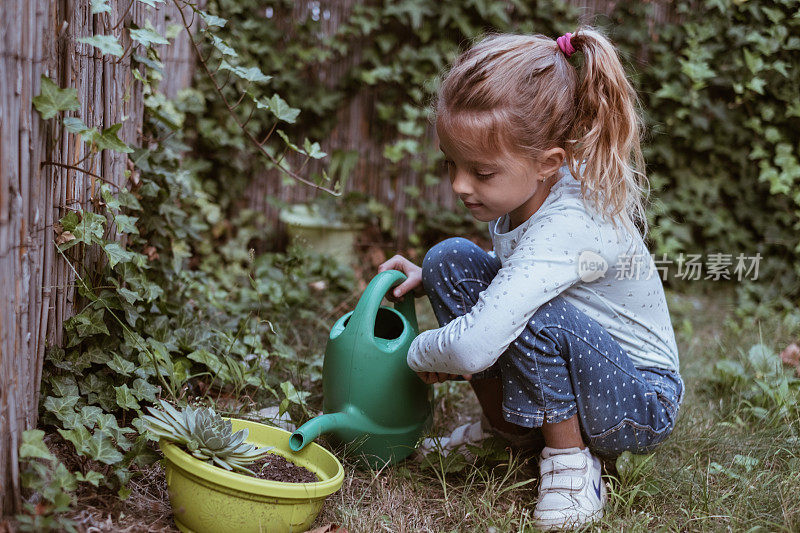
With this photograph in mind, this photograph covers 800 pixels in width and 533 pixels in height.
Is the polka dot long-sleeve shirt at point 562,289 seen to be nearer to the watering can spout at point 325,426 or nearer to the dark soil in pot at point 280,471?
the watering can spout at point 325,426

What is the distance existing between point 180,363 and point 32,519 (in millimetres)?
641

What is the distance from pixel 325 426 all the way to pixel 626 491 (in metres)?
0.67

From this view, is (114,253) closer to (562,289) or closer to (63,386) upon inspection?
(63,386)

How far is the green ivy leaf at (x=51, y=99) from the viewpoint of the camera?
45.5 inches

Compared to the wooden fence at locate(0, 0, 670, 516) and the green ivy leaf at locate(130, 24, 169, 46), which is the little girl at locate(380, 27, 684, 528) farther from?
the wooden fence at locate(0, 0, 670, 516)

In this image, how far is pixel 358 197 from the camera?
3.42m

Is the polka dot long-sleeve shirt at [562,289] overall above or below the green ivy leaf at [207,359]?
above

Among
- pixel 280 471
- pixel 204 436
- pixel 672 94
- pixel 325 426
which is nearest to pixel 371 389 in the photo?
pixel 325 426

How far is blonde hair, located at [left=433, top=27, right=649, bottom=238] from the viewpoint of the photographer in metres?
1.49

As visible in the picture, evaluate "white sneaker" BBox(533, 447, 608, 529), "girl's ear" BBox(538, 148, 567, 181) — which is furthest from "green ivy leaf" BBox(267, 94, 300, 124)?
"white sneaker" BBox(533, 447, 608, 529)

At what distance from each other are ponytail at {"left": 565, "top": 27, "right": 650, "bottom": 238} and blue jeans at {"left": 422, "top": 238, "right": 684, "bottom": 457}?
26cm

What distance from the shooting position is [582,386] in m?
1.47

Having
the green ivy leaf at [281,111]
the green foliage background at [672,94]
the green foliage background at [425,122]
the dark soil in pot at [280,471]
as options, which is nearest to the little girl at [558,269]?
the dark soil in pot at [280,471]

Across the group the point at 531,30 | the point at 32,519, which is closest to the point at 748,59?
the point at 531,30
